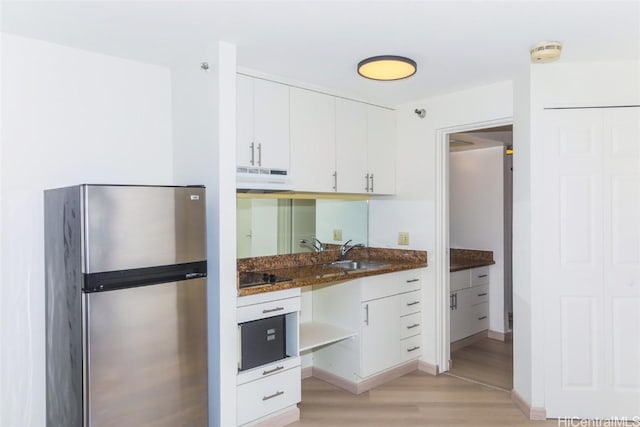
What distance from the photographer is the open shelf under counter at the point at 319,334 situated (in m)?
3.04

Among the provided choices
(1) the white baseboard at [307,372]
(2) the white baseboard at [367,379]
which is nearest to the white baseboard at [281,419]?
(2) the white baseboard at [367,379]

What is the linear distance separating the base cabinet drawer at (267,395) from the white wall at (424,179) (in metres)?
1.44

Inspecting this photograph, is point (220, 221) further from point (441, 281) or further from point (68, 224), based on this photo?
point (441, 281)

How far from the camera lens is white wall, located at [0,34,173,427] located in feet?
7.36

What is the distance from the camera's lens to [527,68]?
2.82 m

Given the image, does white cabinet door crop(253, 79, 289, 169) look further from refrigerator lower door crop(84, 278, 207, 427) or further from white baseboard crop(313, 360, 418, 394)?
white baseboard crop(313, 360, 418, 394)

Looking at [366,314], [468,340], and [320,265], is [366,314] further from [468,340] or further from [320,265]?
[468,340]

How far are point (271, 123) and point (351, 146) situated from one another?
815mm

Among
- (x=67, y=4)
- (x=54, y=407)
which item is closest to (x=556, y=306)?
(x=54, y=407)

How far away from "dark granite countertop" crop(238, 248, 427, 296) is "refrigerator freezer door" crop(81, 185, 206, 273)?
49 centimetres

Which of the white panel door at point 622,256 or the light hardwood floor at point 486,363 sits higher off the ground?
the white panel door at point 622,256

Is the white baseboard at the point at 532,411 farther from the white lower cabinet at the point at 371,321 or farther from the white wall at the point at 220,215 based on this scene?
the white wall at the point at 220,215

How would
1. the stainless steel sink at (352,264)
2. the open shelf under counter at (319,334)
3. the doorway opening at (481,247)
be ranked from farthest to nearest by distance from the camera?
the doorway opening at (481,247)
the stainless steel sink at (352,264)
the open shelf under counter at (319,334)

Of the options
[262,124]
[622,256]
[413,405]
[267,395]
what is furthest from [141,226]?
[622,256]
